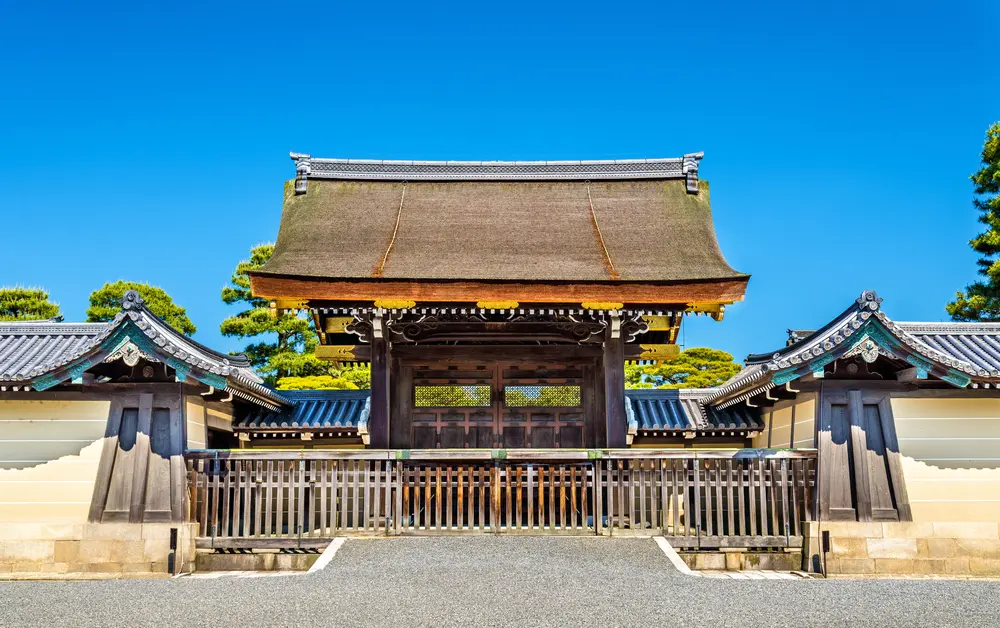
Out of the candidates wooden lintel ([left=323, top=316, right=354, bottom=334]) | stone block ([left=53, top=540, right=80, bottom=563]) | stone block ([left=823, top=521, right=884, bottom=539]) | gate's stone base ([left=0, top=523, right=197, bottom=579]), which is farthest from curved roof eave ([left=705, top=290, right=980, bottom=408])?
stone block ([left=53, top=540, right=80, bottom=563])

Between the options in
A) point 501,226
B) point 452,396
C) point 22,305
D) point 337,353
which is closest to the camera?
point 452,396

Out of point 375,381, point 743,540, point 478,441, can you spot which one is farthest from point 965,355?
point 375,381

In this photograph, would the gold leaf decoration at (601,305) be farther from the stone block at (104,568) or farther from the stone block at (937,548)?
the stone block at (104,568)

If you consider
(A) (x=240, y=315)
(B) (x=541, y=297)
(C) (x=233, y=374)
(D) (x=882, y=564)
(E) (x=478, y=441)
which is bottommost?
(D) (x=882, y=564)

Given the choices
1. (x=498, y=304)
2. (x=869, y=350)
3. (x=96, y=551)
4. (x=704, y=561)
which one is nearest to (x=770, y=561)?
(x=704, y=561)

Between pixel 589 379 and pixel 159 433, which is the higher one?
pixel 589 379

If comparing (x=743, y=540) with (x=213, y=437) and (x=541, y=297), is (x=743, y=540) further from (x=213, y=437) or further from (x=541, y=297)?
(x=213, y=437)

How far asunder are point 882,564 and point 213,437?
974 cm

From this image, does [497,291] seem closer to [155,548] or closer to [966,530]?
[155,548]

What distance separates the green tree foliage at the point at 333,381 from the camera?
23.7 meters

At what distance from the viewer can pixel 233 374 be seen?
10141 mm

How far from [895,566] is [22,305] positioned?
23761mm

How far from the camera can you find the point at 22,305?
23609 millimetres

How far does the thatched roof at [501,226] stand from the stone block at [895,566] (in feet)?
13.4
